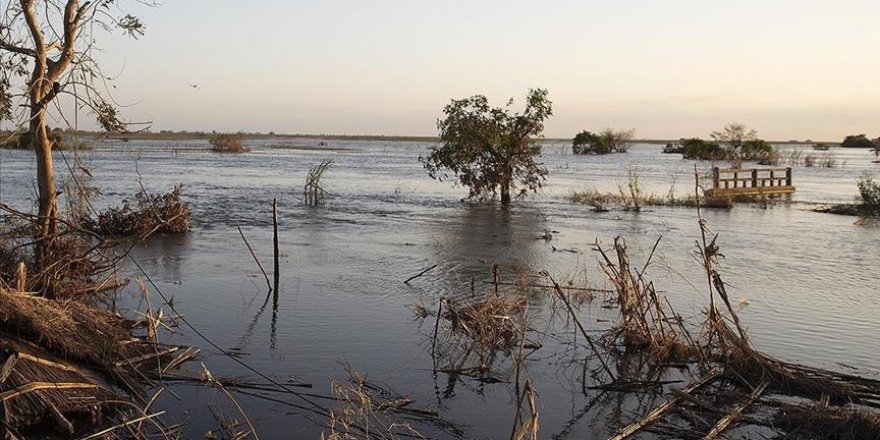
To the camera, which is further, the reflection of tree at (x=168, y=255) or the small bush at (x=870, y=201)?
the small bush at (x=870, y=201)

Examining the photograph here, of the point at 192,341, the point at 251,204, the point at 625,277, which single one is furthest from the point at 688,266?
the point at 251,204

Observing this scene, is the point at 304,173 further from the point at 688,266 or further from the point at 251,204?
the point at 688,266

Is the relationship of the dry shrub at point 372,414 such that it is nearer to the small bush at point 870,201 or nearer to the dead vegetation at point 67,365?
the dead vegetation at point 67,365

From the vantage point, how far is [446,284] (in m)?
15.6

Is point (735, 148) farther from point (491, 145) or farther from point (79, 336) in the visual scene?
point (79, 336)

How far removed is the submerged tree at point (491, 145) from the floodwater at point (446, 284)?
1.34 metres

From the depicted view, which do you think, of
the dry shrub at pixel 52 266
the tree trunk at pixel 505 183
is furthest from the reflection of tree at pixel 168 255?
the tree trunk at pixel 505 183

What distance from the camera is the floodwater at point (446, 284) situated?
9242 millimetres

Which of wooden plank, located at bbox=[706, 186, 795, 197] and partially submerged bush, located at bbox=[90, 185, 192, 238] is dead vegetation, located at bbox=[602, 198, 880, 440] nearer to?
partially submerged bush, located at bbox=[90, 185, 192, 238]

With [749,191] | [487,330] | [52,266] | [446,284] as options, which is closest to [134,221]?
[446,284]

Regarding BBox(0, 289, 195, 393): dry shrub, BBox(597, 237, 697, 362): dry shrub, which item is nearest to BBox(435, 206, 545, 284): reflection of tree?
BBox(597, 237, 697, 362): dry shrub

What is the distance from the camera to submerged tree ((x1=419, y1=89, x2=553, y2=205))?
32.2 meters

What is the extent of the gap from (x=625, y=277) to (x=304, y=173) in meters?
46.3

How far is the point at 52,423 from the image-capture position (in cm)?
754
